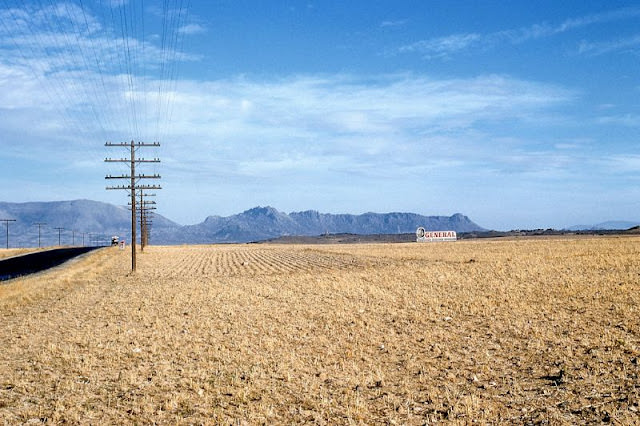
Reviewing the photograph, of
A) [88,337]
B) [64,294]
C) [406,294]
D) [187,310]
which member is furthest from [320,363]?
[64,294]

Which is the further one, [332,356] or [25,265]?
[25,265]

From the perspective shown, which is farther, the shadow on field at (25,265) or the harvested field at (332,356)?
the shadow on field at (25,265)

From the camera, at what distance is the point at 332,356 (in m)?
15.5

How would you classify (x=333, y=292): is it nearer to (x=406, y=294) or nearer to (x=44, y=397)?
(x=406, y=294)

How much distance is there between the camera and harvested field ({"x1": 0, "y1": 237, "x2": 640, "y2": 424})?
1090 cm

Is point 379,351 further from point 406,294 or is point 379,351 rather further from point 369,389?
point 406,294

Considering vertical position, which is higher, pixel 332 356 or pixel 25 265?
pixel 25 265

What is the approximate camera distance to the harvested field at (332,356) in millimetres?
10898

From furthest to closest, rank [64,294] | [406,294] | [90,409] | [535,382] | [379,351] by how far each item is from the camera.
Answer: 1. [64,294]
2. [406,294]
3. [379,351]
4. [535,382]
5. [90,409]

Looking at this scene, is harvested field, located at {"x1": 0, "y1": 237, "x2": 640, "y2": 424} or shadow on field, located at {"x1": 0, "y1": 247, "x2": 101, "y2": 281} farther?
shadow on field, located at {"x1": 0, "y1": 247, "x2": 101, "y2": 281}

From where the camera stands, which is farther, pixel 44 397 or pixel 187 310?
pixel 187 310

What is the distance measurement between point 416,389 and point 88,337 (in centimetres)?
1134

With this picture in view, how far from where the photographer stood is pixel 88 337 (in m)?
18.1

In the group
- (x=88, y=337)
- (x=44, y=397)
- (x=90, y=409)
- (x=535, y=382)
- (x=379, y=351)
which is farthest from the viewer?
(x=88, y=337)
